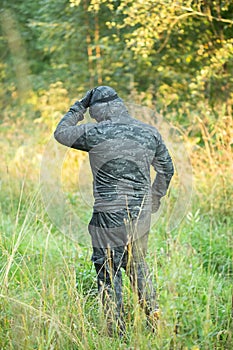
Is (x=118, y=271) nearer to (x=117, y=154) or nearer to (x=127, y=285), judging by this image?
(x=127, y=285)

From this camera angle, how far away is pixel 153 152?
3.98 metres

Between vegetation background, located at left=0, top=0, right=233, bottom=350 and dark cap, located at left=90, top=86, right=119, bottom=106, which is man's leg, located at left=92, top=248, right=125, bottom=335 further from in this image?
dark cap, located at left=90, top=86, right=119, bottom=106

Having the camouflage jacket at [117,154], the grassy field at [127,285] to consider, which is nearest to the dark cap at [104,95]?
the camouflage jacket at [117,154]

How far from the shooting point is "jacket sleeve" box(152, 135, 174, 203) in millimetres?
4064

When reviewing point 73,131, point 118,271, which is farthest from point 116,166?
point 118,271

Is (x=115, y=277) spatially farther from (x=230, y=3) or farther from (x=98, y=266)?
(x=230, y=3)

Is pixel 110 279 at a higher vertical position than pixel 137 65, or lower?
higher

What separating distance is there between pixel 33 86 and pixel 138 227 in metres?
9.99

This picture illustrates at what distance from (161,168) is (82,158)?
411 cm

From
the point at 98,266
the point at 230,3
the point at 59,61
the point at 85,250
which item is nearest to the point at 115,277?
the point at 98,266

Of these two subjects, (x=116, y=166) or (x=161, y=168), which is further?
(x=161, y=168)

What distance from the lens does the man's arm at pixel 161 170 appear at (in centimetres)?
407

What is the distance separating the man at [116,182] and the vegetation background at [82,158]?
17cm

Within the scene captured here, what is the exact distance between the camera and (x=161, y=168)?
4.13m
